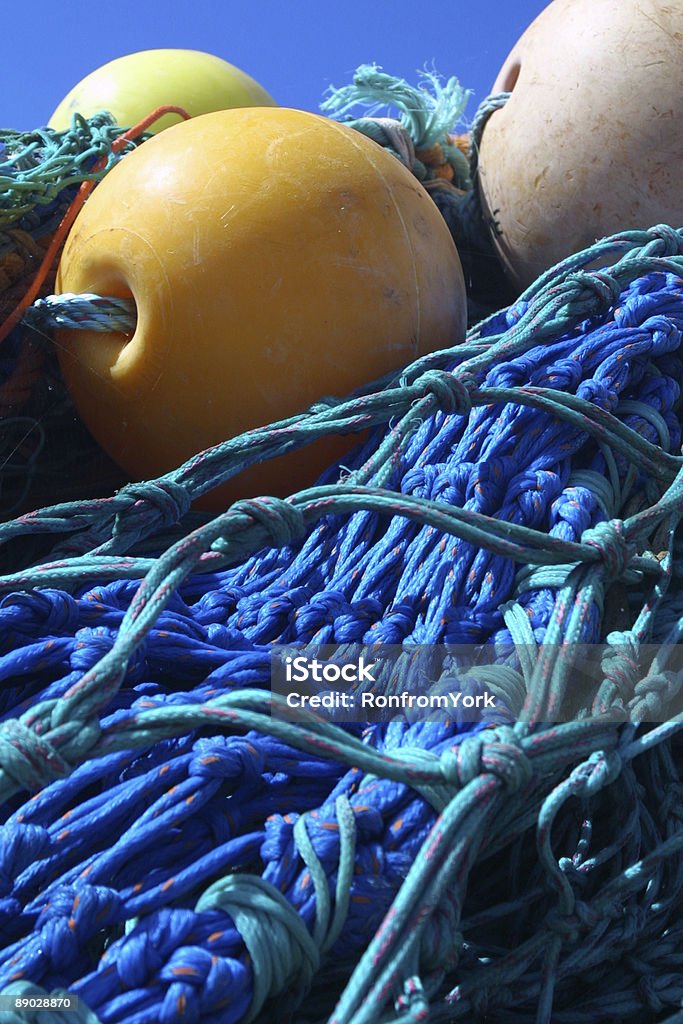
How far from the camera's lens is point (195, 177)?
4.70 feet

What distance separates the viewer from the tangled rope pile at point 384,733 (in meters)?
0.77

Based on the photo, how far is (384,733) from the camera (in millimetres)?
939

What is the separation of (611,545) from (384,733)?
1.01 ft

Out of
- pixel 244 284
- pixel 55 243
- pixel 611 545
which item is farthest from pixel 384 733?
pixel 55 243

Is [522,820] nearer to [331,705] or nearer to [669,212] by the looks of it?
[331,705]

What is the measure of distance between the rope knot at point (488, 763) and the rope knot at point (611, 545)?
0.91 feet

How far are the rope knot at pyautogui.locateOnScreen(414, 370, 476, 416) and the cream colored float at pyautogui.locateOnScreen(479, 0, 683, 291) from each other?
2.59ft

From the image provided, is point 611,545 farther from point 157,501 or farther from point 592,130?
point 592,130

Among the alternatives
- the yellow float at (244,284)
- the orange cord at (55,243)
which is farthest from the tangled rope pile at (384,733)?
the orange cord at (55,243)

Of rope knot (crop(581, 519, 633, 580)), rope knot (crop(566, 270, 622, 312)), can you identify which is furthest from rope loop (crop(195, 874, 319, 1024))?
rope knot (crop(566, 270, 622, 312))

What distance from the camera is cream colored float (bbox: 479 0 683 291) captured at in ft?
5.81

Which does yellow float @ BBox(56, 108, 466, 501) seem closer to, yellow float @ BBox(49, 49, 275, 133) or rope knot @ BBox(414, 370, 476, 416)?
rope knot @ BBox(414, 370, 476, 416)

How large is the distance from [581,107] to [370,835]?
1448 millimetres

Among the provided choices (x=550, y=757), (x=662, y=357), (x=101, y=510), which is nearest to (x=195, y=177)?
(x=101, y=510)
